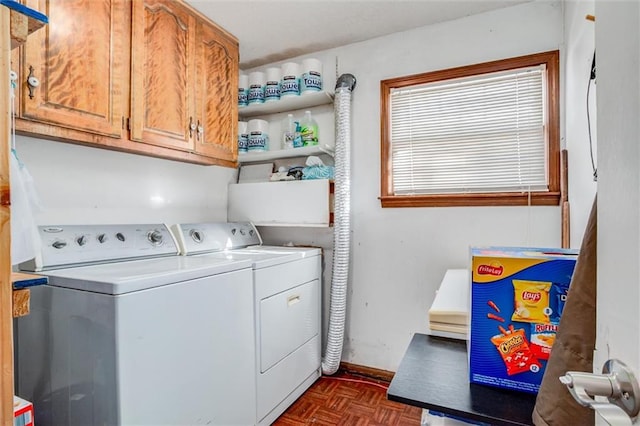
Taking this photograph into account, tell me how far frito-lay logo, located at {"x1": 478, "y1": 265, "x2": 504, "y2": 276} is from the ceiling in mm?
1803

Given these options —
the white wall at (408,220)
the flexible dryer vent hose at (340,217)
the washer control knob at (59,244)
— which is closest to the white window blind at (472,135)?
the white wall at (408,220)

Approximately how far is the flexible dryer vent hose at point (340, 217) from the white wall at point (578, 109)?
122 centimetres

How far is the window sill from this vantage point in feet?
6.33

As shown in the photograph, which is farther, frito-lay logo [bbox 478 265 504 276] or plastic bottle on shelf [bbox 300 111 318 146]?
plastic bottle on shelf [bbox 300 111 318 146]

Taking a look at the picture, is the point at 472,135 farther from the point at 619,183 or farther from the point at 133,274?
the point at 133,274

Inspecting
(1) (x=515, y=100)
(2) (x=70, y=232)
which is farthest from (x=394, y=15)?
(2) (x=70, y=232)

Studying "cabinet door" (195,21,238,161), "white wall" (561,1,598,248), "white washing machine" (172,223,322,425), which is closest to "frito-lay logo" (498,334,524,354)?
"white wall" (561,1,598,248)

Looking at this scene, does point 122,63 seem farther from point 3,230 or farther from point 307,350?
point 307,350

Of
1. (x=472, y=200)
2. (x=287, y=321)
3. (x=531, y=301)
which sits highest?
(x=472, y=200)

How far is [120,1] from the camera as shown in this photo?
160cm

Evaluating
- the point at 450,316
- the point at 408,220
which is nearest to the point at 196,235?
the point at 408,220

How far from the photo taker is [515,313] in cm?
74

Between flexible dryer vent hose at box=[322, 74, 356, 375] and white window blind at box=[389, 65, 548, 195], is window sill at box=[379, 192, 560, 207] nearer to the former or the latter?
white window blind at box=[389, 65, 548, 195]

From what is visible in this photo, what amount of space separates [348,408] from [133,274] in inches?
57.8
